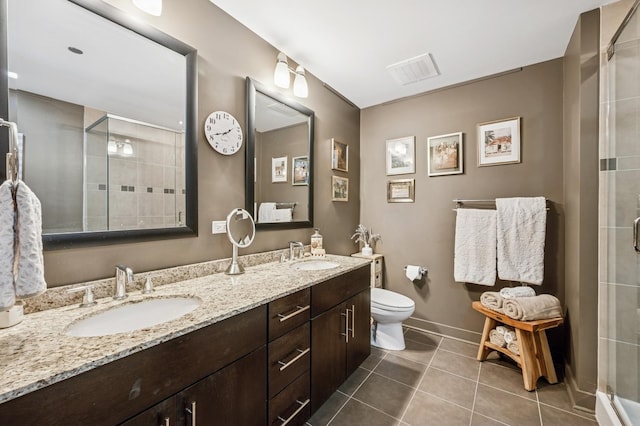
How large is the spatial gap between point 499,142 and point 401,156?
864mm

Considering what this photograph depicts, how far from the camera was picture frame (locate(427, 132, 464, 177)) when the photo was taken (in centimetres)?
244

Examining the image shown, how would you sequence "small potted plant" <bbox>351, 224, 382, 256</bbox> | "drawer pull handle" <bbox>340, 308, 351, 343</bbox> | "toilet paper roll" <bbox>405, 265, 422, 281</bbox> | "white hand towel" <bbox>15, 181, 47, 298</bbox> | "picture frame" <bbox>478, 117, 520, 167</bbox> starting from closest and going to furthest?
"white hand towel" <bbox>15, 181, 47, 298</bbox> → "drawer pull handle" <bbox>340, 308, 351, 343</bbox> → "picture frame" <bbox>478, 117, 520, 167</bbox> → "toilet paper roll" <bbox>405, 265, 422, 281</bbox> → "small potted plant" <bbox>351, 224, 382, 256</bbox>

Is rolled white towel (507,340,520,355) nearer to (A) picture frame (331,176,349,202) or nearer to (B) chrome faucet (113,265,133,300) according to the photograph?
(A) picture frame (331,176,349,202)

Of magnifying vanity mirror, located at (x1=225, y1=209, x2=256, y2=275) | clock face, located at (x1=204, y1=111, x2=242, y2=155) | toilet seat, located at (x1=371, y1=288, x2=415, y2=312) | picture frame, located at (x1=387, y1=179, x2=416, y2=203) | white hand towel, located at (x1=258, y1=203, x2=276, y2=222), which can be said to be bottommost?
toilet seat, located at (x1=371, y1=288, x2=415, y2=312)

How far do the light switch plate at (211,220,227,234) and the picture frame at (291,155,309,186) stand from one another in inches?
28.4

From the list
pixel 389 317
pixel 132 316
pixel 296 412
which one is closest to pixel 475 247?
pixel 389 317

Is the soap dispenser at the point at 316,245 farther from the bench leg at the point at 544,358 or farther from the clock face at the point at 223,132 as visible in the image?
the bench leg at the point at 544,358

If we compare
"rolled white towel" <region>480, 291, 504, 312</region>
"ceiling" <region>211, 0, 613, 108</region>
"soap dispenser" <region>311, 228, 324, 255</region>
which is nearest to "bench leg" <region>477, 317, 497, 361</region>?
"rolled white towel" <region>480, 291, 504, 312</region>

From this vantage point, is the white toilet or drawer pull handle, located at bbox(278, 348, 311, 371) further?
the white toilet

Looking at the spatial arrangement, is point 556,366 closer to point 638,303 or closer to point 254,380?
point 638,303

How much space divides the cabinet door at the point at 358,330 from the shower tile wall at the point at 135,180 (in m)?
1.27

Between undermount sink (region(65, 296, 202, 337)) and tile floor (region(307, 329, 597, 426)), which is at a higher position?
undermount sink (region(65, 296, 202, 337))

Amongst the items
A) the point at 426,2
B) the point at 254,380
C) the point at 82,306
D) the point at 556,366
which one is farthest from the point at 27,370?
the point at 556,366

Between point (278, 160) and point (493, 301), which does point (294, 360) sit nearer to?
point (278, 160)
